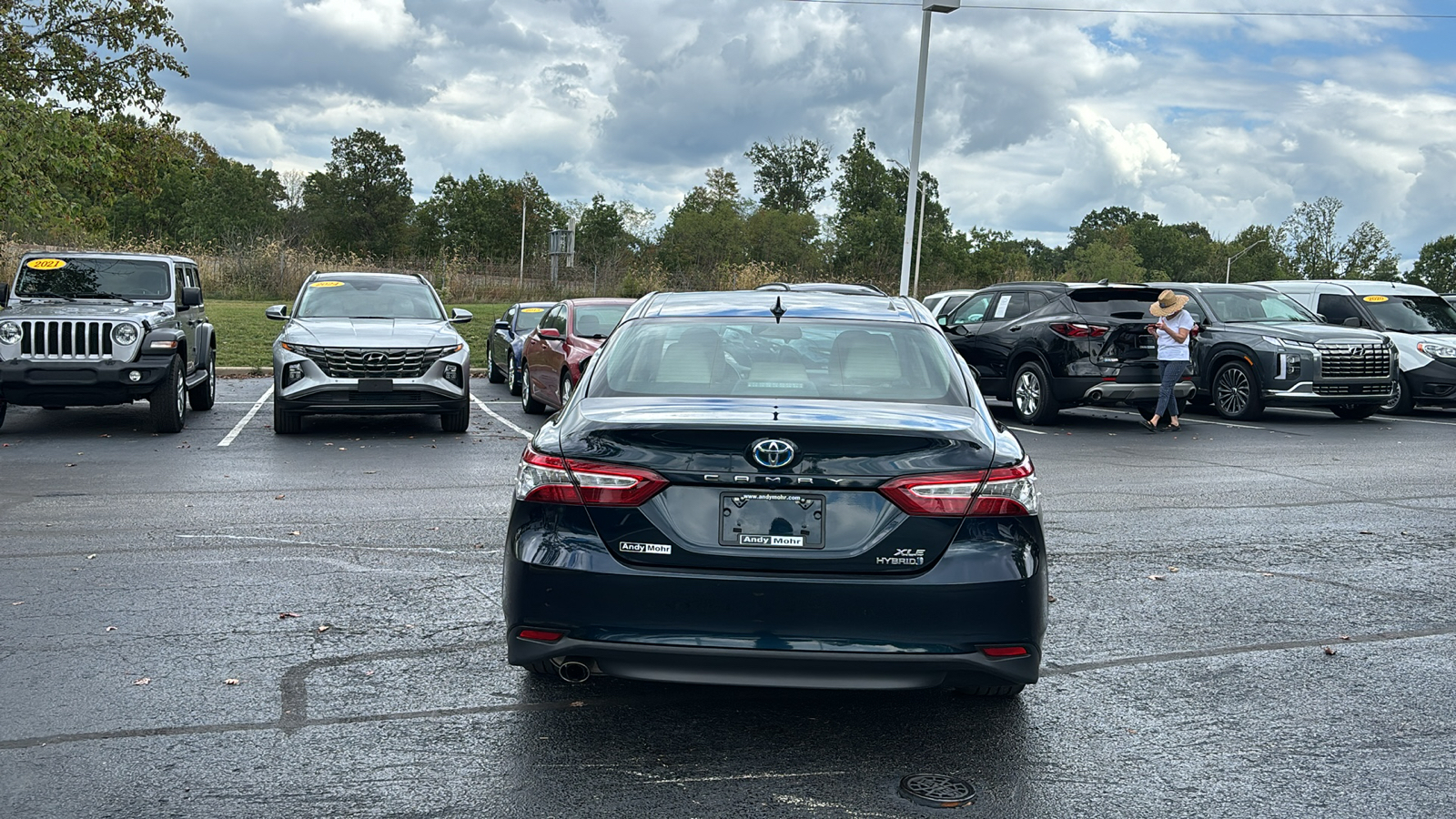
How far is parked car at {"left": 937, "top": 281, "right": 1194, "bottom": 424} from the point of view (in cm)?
1568

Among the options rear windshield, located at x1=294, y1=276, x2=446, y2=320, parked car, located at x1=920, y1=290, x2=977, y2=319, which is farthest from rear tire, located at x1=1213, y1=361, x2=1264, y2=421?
rear windshield, located at x1=294, y1=276, x2=446, y2=320

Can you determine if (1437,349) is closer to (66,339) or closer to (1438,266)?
(66,339)

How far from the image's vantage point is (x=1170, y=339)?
15148mm

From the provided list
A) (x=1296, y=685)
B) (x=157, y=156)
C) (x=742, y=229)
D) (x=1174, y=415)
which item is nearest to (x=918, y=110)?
(x=1174, y=415)

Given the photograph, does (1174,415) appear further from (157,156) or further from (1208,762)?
(157,156)

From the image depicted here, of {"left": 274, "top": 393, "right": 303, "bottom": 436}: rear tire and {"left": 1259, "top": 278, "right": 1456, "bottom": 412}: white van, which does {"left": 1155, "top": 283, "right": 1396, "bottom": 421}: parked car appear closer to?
{"left": 1259, "top": 278, "right": 1456, "bottom": 412}: white van

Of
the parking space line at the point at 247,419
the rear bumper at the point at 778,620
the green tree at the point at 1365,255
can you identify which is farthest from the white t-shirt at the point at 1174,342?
the green tree at the point at 1365,255

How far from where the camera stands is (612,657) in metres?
3.99

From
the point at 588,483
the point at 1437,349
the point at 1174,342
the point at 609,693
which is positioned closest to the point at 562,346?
the point at 1174,342

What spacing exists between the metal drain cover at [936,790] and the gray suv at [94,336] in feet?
36.7

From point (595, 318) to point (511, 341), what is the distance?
429cm

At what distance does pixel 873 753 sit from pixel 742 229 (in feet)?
263

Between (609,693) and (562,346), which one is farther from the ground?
(562,346)

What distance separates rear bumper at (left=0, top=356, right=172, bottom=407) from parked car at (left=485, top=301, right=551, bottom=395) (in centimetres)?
621
